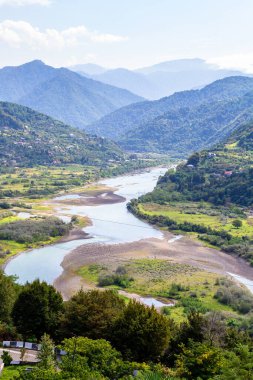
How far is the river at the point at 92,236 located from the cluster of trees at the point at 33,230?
4.12 meters

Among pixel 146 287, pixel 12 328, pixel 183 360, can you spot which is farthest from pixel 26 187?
pixel 183 360

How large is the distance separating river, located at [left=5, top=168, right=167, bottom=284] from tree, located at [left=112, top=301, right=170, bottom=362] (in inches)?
1319

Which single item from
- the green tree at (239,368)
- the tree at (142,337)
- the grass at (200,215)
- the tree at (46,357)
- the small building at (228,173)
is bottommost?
the grass at (200,215)

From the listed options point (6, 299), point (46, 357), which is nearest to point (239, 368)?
point (46, 357)

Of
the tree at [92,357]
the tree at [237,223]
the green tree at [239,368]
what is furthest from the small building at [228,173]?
the tree at [92,357]

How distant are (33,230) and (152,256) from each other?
2477cm

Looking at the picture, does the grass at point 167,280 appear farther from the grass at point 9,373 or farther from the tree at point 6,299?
the grass at point 9,373

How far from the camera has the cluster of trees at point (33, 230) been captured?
91744mm

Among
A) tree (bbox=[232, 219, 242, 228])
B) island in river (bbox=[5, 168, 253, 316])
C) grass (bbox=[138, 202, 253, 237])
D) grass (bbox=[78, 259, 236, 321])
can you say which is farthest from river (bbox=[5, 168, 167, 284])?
tree (bbox=[232, 219, 242, 228])

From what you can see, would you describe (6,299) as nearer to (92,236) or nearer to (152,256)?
A: (152,256)

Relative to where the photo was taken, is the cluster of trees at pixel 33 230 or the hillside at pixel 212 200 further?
the hillside at pixel 212 200

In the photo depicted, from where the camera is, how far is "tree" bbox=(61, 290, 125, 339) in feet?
126

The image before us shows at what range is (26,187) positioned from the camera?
154 meters

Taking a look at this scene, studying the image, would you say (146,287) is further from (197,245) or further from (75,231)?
(75,231)
